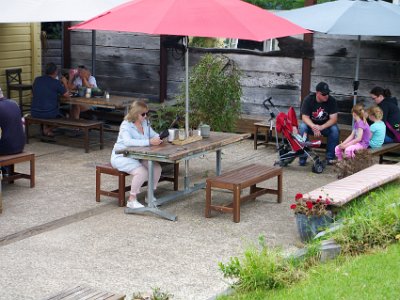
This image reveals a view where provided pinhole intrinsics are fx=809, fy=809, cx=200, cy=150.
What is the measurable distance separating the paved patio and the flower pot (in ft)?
0.59

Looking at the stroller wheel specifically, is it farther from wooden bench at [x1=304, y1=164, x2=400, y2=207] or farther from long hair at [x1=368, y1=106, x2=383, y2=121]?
wooden bench at [x1=304, y1=164, x2=400, y2=207]

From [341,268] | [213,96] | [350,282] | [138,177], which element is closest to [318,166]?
[213,96]

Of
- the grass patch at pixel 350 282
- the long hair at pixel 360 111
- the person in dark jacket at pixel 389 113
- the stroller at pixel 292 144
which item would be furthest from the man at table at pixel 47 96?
the grass patch at pixel 350 282

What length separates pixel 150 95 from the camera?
54.2ft

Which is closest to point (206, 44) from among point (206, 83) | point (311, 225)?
point (206, 83)

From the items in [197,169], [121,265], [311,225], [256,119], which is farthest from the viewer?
[256,119]

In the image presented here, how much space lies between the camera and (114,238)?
8820 millimetres

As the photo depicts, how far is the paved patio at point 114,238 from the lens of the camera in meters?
7.43

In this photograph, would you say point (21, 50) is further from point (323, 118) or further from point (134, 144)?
point (134, 144)

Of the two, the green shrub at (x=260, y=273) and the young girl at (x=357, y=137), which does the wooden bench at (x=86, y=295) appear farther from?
the young girl at (x=357, y=137)

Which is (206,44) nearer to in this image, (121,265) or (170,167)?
(170,167)

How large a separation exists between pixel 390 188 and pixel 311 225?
5.75ft

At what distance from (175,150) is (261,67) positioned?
5.78 meters

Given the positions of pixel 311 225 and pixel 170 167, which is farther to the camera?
pixel 170 167
